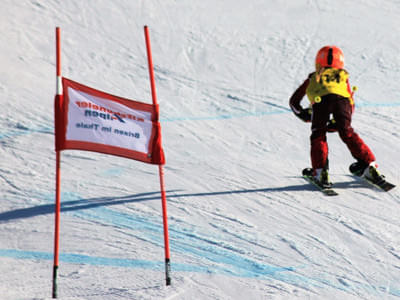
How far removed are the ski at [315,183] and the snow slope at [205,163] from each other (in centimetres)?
7

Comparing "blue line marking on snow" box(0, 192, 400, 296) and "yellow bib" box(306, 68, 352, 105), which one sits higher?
"yellow bib" box(306, 68, 352, 105)

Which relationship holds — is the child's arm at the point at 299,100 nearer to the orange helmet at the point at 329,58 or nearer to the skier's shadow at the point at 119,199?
the orange helmet at the point at 329,58

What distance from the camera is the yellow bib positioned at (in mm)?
6328

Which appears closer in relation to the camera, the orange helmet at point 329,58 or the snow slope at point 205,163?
the snow slope at point 205,163

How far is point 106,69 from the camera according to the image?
968 centimetres

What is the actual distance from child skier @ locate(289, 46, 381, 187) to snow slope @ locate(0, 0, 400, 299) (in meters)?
0.31

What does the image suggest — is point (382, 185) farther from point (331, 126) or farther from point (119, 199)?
point (119, 199)

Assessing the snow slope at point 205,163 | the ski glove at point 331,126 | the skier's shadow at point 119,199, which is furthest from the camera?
the ski glove at point 331,126

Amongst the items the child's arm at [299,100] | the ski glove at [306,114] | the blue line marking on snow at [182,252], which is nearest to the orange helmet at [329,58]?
the child's arm at [299,100]

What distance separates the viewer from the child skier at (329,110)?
6.31m

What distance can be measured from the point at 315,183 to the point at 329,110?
76 centimetres

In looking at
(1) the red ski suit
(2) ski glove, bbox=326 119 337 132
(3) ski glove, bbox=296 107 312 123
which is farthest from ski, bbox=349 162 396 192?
(3) ski glove, bbox=296 107 312 123

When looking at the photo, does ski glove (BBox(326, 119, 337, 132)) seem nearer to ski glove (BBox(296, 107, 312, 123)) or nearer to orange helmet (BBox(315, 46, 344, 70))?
ski glove (BBox(296, 107, 312, 123))

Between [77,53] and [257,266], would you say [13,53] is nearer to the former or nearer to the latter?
[77,53]
